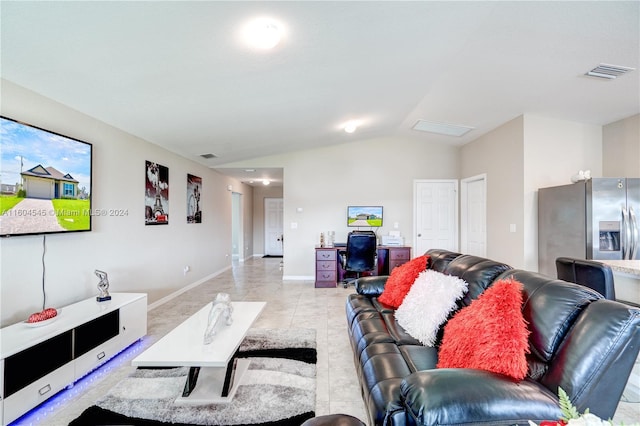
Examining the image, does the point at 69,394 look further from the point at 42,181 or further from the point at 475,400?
the point at 475,400

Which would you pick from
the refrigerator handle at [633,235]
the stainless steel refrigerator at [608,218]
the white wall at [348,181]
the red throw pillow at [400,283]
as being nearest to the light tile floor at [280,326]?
the red throw pillow at [400,283]

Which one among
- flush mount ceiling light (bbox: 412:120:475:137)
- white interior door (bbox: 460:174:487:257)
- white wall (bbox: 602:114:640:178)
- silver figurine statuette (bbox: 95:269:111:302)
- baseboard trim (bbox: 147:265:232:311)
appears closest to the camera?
silver figurine statuette (bbox: 95:269:111:302)

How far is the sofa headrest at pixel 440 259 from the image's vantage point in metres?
2.39

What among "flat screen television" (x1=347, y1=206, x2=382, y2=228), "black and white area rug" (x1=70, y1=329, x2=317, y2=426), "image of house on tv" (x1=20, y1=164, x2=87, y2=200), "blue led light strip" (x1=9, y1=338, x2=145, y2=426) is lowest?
"blue led light strip" (x1=9, y1=338, x2=145, y2=426)

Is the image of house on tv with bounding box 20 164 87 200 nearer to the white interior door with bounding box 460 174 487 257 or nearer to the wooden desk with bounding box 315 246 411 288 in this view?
the wooden desk with bounding box 315 246 411 288

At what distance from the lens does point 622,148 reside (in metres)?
3.69

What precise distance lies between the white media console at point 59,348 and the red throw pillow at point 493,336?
2.40m

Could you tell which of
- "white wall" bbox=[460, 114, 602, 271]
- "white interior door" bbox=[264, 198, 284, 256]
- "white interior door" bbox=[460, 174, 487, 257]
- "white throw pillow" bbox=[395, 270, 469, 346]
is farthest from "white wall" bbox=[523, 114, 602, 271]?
"white interior door" bbox=[264, 198, 284, 256]

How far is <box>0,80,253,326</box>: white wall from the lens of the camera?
2158mm

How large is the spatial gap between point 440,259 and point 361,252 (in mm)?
2448

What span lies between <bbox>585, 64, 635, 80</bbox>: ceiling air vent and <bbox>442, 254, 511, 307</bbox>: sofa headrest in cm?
231

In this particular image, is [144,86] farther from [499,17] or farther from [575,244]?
[575,244]

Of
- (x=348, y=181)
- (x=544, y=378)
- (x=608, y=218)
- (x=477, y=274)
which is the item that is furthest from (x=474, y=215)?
(x=544, y=378)

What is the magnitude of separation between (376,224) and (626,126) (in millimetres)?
3688
